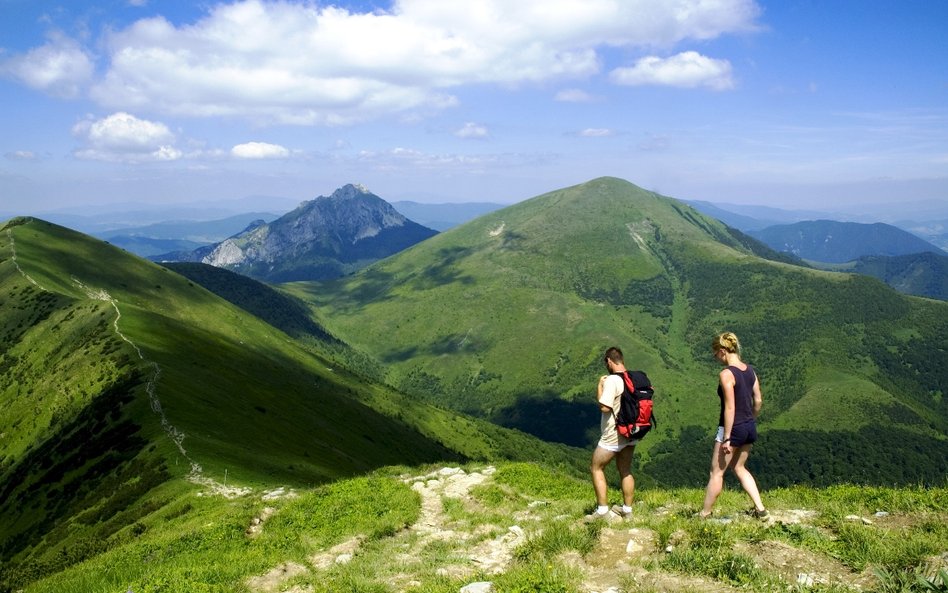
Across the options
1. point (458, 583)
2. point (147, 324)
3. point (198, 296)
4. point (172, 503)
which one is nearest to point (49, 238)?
point (198, 296)

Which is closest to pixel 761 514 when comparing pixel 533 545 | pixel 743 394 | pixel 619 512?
pixel 743 394

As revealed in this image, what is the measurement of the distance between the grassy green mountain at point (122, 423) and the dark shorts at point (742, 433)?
98.3 ft

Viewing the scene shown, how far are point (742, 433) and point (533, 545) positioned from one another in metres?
6.04

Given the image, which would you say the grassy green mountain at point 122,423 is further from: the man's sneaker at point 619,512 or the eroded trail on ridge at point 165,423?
the man's sneaker at point 619,512

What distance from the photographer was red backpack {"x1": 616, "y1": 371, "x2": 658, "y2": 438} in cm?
1407

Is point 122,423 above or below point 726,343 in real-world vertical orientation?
below

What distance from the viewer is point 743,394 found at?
13.3m

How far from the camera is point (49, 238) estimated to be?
176 meters

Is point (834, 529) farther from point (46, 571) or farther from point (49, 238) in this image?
point (49, 238)

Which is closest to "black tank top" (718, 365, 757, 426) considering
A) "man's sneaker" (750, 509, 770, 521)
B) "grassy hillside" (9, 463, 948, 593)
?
"man's sneaker" (750, 509, 770, 521)

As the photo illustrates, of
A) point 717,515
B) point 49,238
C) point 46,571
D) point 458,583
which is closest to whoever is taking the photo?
point 458,583

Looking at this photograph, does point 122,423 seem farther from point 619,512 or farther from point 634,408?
point 634,408

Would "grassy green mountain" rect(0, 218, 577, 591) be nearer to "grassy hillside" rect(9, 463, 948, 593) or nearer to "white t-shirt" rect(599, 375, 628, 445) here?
"grassy hillside" rect(9, 463, 948, 593)

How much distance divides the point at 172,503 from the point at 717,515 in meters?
31.4
